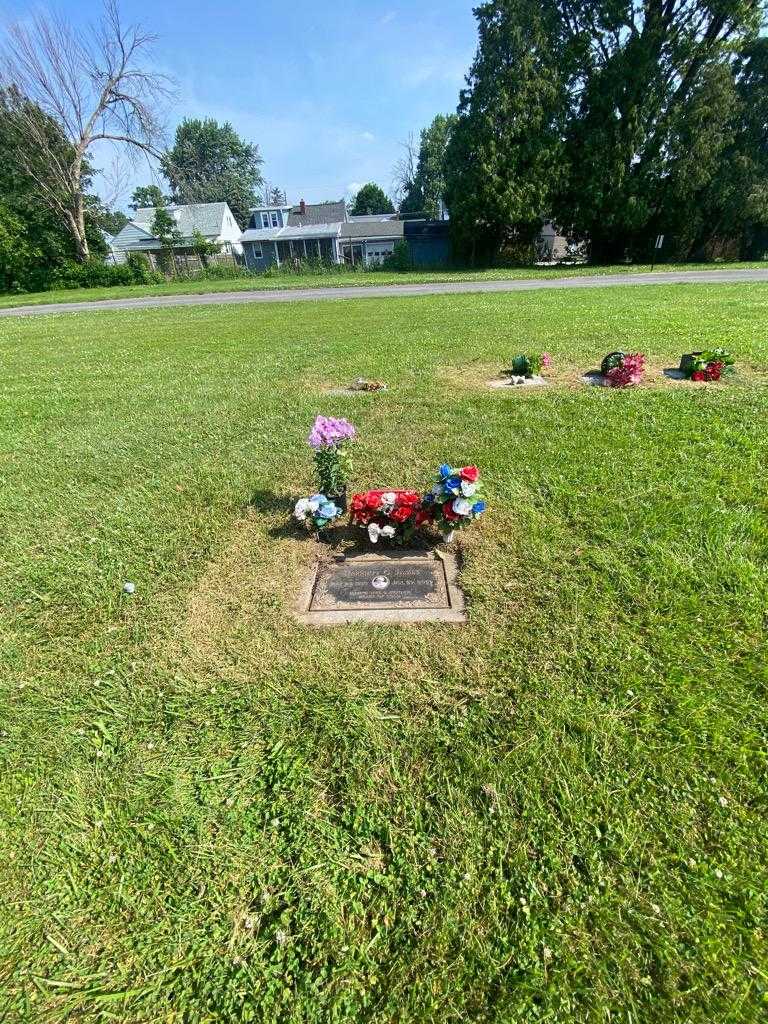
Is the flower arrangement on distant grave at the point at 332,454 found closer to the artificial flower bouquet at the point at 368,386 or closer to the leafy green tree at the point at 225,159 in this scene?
the artificial flower bouquet at the point at 368,386

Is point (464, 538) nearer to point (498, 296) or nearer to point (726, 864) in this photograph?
point (726, 864)

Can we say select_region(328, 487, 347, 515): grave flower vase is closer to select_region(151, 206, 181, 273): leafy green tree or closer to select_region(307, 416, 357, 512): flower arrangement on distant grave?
select_region(307, 416, 357, 512): flower arrangement on distant grave

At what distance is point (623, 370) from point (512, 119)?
1033 inches

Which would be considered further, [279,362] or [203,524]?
[279,362]

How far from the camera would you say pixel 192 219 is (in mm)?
40250

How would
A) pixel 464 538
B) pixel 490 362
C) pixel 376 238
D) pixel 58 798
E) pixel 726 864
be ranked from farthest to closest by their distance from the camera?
1. pixel 376 238
2. pixel 490 362
3. pixel 464 538
4. pixel 58 798
5. pixel 726 864

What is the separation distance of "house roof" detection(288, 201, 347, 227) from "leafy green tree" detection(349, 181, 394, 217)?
22.4 metres

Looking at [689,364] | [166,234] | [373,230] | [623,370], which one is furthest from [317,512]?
[373,230]

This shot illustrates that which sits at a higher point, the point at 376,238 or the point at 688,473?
the point at 376,238

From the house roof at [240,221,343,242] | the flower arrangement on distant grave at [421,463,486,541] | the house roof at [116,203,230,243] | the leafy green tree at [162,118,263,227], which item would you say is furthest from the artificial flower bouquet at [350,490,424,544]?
the leafy green tree at [162,118,263,227]

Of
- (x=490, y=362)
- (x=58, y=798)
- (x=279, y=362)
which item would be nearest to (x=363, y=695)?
(x=58, y=798)

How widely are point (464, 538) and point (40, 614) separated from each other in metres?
2.43

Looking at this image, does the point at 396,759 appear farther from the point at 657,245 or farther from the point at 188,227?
the point at 188,227

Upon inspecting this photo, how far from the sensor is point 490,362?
22.9 feet
